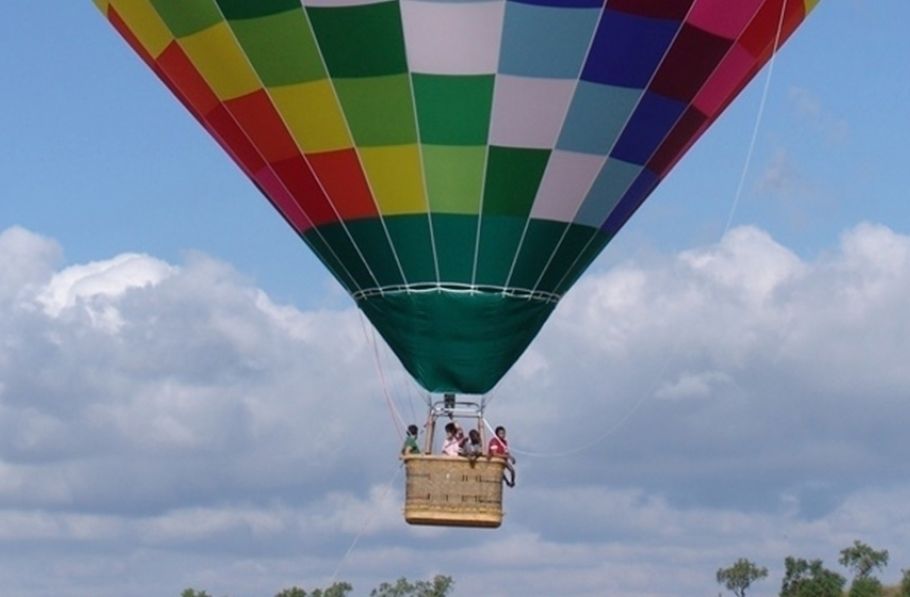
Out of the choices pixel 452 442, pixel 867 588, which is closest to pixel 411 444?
pixel 452 442

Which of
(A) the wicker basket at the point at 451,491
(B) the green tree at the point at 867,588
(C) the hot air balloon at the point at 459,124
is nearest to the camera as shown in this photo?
(A) the wicker basket at the point at 451,491

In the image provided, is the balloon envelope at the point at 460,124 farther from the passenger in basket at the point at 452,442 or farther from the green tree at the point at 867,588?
the green tree at the point at 867,588

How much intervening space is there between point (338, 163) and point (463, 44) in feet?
4.99

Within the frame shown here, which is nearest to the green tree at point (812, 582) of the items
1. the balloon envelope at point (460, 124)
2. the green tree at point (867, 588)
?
the green tree at point (867, 588)

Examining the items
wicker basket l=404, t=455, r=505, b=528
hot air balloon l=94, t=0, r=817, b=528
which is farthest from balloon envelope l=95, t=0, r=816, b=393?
wicker basket l=404, t=455, r=505, b=528

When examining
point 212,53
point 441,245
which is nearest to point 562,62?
point 441,245

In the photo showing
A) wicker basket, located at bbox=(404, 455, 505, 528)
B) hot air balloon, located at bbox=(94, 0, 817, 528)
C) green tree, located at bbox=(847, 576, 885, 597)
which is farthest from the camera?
green tree, located at bbox=(847, 576, 885, 597)

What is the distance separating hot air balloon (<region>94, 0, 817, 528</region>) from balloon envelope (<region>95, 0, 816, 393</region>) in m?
0.02

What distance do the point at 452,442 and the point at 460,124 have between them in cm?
256

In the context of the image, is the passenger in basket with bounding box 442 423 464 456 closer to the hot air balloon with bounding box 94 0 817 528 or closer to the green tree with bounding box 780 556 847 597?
the hot air balloon with bounding box 94 0 817 528

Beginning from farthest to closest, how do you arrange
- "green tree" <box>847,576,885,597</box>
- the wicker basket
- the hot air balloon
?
"green tree" <box>847,576,885,597</box>, the hot air balloon, the wicker basket

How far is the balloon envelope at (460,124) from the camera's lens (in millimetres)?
18969

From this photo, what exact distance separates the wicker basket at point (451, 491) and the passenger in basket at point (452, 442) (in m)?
0.18

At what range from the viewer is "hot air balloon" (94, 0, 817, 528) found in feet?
62.2
